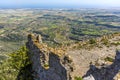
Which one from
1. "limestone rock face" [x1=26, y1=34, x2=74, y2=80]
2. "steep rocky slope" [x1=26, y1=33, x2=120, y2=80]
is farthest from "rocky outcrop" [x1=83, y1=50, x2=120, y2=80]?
"limestone rock face" [x1=26, y1=34, x2=74, y2=80]

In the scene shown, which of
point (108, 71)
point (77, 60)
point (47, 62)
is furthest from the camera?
point (77, 60)

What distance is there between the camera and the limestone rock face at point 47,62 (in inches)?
821

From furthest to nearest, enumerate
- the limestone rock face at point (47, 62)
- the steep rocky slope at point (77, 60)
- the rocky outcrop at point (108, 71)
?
1. the limestone rock face at point (47, 62)
2. the steep rocky slope at point (77, 60)
3. the rocky outcrop at point (108, 71)

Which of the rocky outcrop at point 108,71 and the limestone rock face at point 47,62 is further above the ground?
the rocky outcrop at point 108,71

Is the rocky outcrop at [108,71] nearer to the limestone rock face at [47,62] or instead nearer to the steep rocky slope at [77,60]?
the steep rocky slope at [77,60]

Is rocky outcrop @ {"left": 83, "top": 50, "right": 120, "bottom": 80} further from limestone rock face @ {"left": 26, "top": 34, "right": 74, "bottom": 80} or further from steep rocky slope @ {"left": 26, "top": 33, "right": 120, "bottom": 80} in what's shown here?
limestone rock face @ {"left": 26, "top": 34, "right": 74, "bottom": 80}

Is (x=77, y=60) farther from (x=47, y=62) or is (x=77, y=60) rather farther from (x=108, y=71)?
(x=108, y=71)

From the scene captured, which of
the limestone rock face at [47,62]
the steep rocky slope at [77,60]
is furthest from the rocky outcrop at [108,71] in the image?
the limestone rock face at [47,62]

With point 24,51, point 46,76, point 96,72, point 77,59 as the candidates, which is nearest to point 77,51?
point 77,59

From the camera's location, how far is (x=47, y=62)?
26750mm

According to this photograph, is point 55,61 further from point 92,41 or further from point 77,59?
point 92,41

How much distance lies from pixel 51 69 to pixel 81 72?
378cm

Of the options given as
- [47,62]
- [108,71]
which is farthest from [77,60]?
[108,71]

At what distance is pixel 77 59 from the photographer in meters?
31.2
